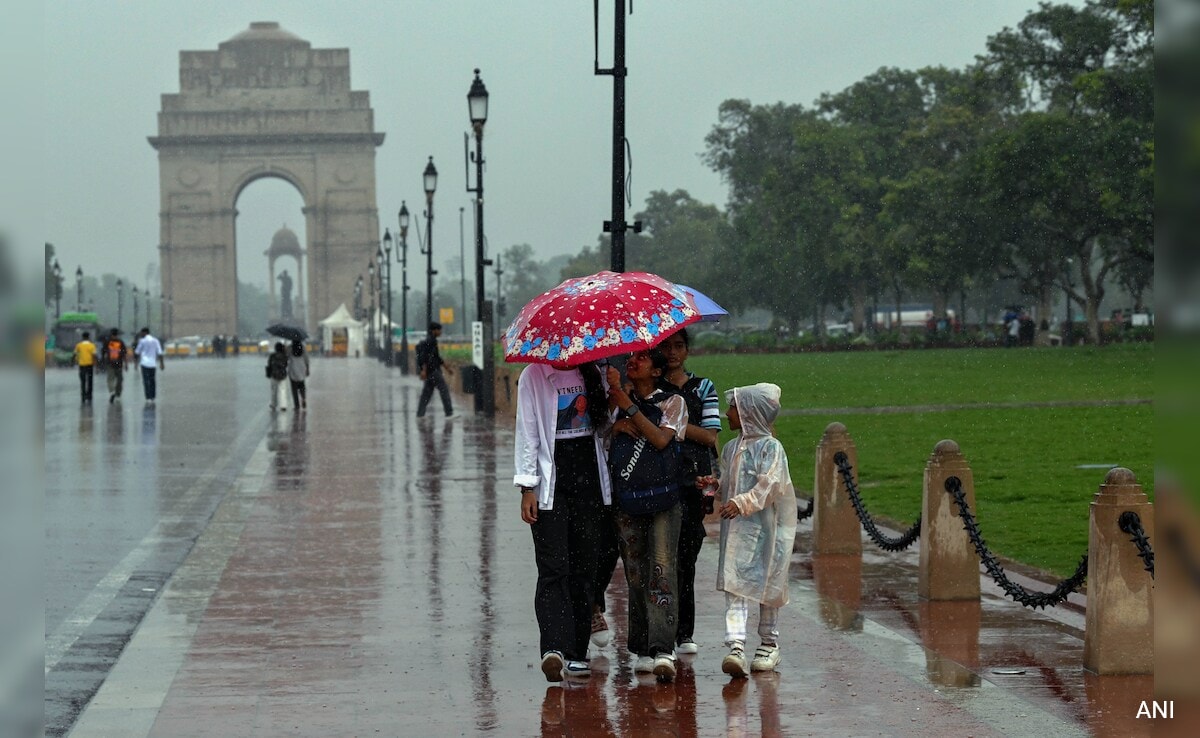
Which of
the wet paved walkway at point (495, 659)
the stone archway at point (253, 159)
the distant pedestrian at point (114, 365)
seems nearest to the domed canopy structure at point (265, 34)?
the stone archway at point (253, 159)

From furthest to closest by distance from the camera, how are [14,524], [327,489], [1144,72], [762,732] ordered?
1. [1144,72]
2. [327,489]
3. [762,732]
4. [14,524]

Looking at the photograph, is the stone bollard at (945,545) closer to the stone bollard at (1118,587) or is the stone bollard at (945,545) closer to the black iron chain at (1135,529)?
the stone bollard at (1118,587)

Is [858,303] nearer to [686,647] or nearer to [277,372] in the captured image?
[277,372]

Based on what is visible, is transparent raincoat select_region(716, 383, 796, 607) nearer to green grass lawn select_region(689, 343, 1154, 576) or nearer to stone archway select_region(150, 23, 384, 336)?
green grass lawn select_region(689, 343, 1154, 576)

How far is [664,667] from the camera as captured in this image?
6750mm

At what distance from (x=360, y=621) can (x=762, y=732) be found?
3.31 meters

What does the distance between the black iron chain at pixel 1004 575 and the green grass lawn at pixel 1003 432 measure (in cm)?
196

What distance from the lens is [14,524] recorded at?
4.99ft

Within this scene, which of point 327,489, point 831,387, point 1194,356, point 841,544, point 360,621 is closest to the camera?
point 1194,356

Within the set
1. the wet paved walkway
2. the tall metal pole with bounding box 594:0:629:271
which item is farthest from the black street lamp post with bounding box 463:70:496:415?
the wet paved walkway

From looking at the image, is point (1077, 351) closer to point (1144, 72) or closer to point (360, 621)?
point (1144, 72)

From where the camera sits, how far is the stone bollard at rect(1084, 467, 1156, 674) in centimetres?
653

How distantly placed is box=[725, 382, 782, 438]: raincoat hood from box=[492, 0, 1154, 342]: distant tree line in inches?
1332

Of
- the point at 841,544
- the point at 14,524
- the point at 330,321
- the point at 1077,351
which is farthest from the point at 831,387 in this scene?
the point at 330,321
